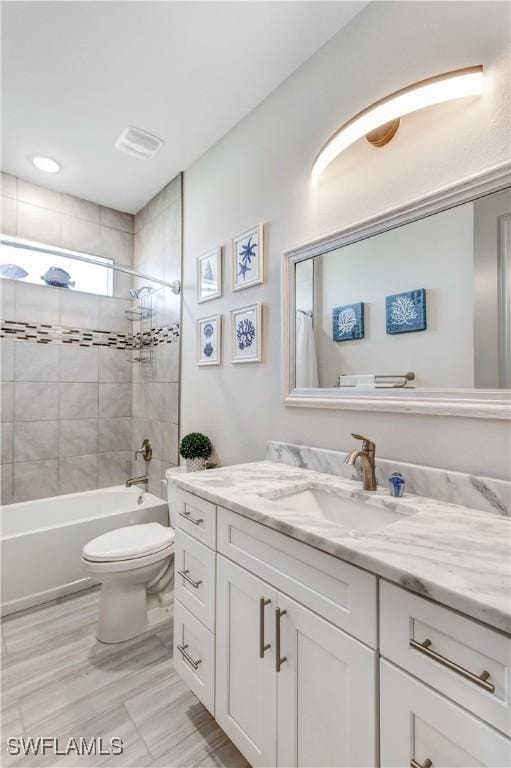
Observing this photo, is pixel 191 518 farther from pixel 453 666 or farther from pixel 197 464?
pixel 453 666

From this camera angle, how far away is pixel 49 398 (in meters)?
2.68

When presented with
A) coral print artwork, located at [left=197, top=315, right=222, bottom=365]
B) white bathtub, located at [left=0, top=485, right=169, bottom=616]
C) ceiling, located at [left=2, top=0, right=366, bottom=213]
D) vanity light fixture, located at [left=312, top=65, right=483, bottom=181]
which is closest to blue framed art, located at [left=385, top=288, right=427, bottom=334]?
vanity light fixture, located at [left=312, top=65, right=483, bottom=181]

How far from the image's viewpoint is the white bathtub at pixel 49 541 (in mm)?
1989

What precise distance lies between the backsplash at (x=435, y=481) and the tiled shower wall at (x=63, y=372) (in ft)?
6.70

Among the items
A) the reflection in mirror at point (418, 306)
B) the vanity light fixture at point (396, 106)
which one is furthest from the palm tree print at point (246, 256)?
the vanity light fixture at point (396, 106)

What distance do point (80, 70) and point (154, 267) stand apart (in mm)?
1262

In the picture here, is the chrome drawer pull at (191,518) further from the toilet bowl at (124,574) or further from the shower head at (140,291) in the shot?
the shower head at (140,291)

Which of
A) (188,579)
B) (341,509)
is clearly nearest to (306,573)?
(341,509)

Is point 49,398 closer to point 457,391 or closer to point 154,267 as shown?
point 154,267

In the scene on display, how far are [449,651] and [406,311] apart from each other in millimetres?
938

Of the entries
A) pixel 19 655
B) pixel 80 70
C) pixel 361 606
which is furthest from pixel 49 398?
Answer: pixel 361 606

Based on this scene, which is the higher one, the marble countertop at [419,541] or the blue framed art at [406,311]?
the blue framed art at [406,311]

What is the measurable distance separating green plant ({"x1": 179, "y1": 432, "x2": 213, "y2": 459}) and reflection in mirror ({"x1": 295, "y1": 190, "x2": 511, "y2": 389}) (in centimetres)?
78

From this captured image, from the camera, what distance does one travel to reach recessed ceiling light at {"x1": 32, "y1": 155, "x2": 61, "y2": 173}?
234cm
